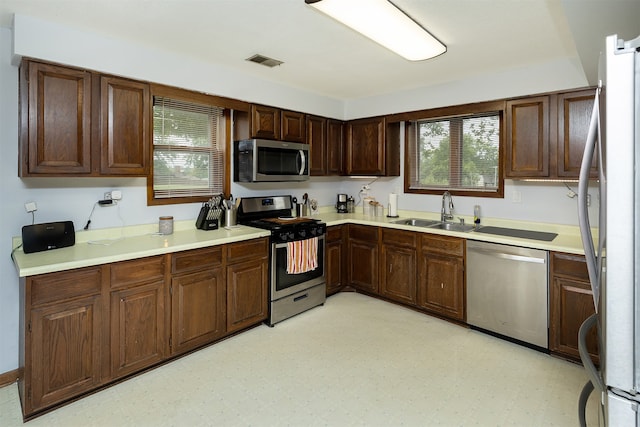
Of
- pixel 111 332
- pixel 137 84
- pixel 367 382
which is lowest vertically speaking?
pixel 367 382

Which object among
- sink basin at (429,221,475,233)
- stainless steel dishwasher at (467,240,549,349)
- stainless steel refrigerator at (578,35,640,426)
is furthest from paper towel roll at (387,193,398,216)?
stainless steel refrigerator at (578,35,640,426)

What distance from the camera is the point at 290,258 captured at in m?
3.45

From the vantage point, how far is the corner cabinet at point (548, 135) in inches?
113

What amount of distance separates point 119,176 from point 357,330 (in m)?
2.43

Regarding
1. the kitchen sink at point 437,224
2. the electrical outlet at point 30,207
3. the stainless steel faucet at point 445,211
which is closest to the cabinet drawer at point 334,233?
the kitchen sink at point 437,224

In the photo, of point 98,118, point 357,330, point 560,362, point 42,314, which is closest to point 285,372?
point 357,330

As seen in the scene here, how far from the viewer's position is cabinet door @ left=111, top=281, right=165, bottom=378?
239 centimetres

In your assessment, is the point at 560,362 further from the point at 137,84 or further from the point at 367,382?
the point at 137,84

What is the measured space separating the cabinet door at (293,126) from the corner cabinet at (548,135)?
2.15m

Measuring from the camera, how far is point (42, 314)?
2.07 metres

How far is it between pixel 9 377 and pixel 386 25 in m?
3.54

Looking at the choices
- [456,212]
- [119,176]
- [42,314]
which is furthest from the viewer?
[456,212]

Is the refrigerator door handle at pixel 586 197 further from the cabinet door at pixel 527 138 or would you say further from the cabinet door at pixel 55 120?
the cabinet door at pixel 55 120

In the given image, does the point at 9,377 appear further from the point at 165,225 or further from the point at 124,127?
the point at 124,127
